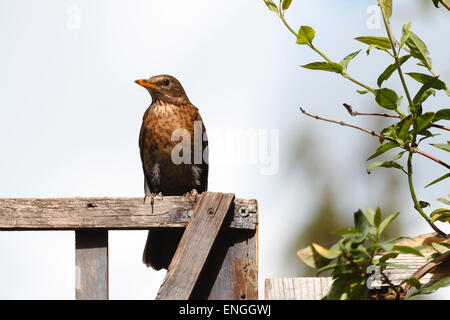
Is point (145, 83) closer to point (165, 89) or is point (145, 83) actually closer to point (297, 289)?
point (165, 89)

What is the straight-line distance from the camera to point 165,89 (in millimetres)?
5172

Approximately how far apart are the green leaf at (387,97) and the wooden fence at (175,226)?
0.60 metres

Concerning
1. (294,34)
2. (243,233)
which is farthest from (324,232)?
(294,34)

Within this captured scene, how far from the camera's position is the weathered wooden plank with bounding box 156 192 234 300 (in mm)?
2422

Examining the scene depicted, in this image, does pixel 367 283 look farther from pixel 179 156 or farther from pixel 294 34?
pixel 179 156

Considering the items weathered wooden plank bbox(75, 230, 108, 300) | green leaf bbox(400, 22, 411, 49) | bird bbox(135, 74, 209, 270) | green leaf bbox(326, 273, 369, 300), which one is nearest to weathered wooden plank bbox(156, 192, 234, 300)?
weathered wooden plank bbox(75, 230, 108, 300)

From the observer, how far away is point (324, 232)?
20.1 feet

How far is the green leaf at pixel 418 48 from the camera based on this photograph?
2271 millimetres

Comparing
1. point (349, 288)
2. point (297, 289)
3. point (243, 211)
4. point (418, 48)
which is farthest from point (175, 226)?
point (418, 48)

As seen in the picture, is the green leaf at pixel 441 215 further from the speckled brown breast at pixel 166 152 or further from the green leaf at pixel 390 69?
the speckled brown breast at pixel 166 152

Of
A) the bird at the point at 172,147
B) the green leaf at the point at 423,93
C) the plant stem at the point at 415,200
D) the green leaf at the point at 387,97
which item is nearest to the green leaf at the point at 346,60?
the green leaf at the point at 387,97
